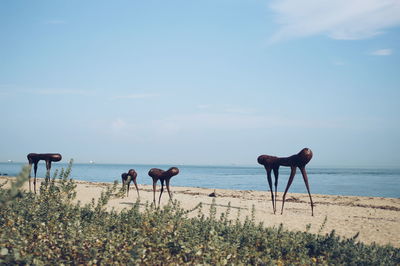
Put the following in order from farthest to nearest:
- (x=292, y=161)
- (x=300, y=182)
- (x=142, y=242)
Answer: (x=300, y=182)
(x=292, y=161)
(x=142, y=242)

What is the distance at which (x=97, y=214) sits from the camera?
7441mm

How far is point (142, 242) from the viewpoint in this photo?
16.7 ft

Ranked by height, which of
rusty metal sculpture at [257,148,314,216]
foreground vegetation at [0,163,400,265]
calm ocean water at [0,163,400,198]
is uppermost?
rusty metal sculpture at [257,148,314,216]

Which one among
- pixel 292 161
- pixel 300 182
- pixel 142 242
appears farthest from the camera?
pixel 300 182

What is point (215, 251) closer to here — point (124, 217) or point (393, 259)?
point (124, 217)

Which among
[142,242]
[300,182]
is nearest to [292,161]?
[142,242]

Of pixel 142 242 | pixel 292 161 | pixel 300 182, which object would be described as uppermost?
pixel 292 161

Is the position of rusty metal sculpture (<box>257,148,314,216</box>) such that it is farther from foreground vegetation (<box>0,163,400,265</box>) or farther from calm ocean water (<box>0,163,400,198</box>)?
calm ocean water (<box>0,163,400,198</box>)

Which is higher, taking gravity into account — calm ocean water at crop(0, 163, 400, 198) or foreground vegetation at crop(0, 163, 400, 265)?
foreground vegetation at crop(0, 163, 400, 265)

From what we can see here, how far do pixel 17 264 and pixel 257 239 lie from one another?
438cm

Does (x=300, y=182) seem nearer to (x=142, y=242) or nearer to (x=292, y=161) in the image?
(x=292, y=161)

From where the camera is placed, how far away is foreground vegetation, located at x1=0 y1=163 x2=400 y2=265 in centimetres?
488

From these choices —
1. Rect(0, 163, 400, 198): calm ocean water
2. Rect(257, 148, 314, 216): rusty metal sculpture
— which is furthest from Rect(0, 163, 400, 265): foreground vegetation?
Rect(0, 163, 400, 198): calm ocean water

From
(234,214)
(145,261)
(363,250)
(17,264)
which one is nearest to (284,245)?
(363,250)
